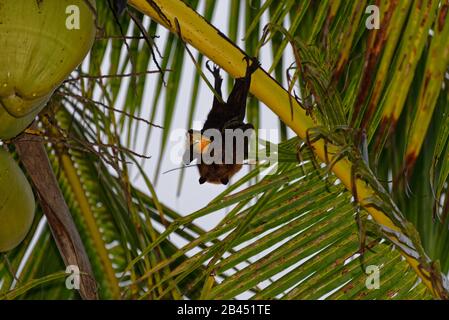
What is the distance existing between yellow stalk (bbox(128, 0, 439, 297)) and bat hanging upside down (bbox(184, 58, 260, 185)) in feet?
0.14

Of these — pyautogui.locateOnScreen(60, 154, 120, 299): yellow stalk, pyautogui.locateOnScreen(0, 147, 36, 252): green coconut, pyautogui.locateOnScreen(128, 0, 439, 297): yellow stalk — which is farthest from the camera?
pyautogui.locateOnScreen(60, 154, 120, 299): yellow stalk

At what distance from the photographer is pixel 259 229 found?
65.4 inches

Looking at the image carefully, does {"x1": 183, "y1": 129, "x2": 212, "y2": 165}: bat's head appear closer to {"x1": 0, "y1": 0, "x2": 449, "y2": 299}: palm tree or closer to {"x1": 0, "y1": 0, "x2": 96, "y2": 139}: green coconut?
{"x1": 0, "y1": 0, "x2": 449, "y2": 299}: palm tree

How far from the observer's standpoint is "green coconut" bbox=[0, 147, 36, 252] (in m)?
1.45

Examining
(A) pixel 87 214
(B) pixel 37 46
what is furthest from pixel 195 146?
(B) pixel 37 46

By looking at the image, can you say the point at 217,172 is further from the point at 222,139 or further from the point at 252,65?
the point at 252,65

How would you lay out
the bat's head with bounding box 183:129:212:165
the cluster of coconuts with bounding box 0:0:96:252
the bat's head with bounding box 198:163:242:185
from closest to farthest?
the cluster of coconuts with bounding box 0:0:96:252
the bat's head with bounding box 183:129:212:165
the bat's head with bounding box 198:163:242:185

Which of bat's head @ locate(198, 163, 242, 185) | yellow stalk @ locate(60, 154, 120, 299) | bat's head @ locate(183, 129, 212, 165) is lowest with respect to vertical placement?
yellow stalk @ locate(60, 154, 120, 299)

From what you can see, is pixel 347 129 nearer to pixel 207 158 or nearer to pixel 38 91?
pixel 38 91

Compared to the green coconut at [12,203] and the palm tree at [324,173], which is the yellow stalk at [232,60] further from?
the green coconut at [12,203]

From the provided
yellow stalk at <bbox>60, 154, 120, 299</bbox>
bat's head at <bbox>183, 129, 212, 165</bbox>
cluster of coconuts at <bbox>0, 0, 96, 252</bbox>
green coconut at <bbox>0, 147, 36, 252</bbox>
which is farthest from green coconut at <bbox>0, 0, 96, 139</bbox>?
bat's head at <bbox>183, 129, 212, 165</bbox>

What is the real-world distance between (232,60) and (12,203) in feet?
1.52

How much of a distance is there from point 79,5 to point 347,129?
517 mm
